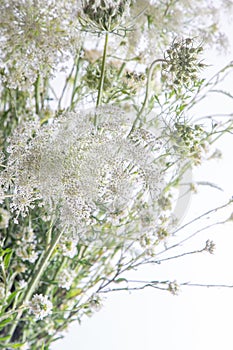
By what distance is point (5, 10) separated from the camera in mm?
613

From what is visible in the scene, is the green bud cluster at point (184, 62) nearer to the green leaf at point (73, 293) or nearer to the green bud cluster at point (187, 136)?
the green bud cluster at point (187, 136)

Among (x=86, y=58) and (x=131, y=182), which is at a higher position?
(x=86, y=58)

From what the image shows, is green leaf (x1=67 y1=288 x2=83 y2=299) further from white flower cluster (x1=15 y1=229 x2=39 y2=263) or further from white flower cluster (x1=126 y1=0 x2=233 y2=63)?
white flower cluster (x1=126 y1=0 x2=233 y2=63)

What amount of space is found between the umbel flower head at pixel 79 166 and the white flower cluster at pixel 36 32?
102mm

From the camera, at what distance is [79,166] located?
492 millimetres

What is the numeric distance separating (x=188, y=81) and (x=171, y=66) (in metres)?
0.02

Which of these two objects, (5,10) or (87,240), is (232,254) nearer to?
(87,240)

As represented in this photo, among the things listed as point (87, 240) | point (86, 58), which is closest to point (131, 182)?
point (87, 240)

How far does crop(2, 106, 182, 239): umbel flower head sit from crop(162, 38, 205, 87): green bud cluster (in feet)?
0.21

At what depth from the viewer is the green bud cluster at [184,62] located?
1.71 ft

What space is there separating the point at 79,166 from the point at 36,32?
0.19 metres

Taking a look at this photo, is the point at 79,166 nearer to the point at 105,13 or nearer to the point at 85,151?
the point at 85,151

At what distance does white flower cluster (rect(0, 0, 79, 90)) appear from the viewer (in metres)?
0.60

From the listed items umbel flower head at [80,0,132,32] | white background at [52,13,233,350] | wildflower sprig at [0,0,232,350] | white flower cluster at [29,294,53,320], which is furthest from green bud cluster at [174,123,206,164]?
white background at [52,13,233,350]
